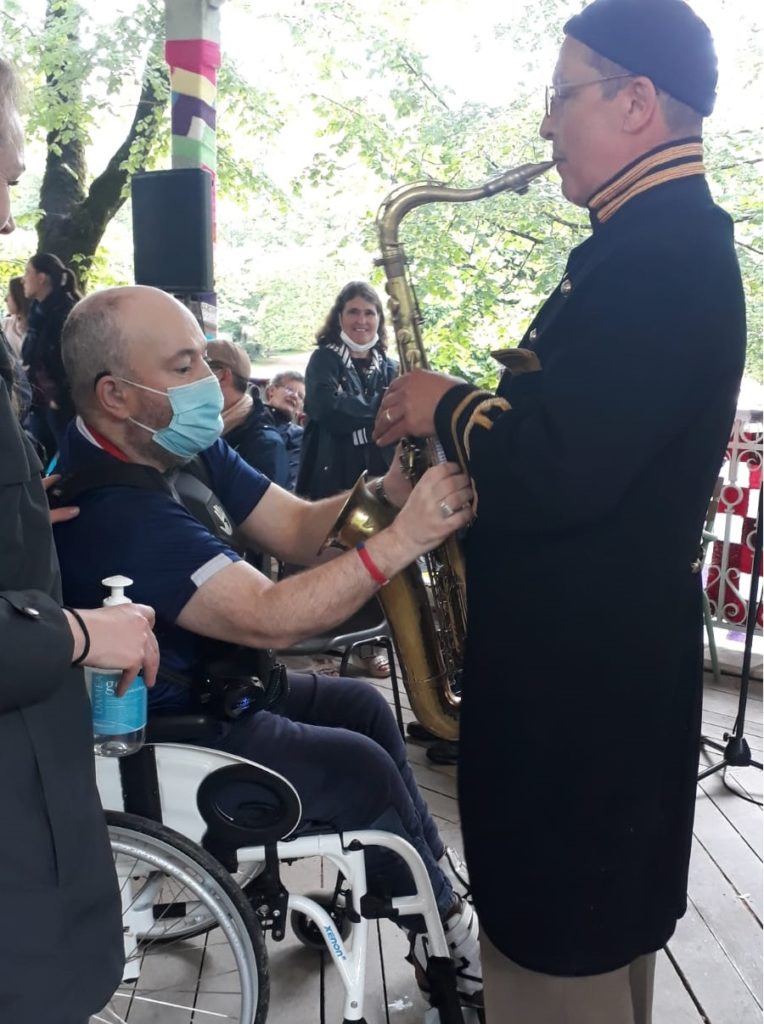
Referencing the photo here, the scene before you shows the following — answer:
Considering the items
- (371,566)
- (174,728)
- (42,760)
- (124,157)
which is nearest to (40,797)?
(42,760)

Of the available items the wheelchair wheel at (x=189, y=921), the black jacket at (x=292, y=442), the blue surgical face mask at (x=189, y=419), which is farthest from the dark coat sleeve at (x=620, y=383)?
the black jacket at (x=292, y=442)

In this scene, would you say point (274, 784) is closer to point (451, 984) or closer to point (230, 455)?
Result: point (451, 984)

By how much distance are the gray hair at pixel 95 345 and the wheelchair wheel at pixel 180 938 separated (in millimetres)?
852

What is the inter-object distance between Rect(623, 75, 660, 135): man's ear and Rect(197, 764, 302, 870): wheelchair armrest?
1.23 metres

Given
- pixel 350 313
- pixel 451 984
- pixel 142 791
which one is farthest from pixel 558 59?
pixel 350 313

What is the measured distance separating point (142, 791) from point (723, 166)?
290 inches

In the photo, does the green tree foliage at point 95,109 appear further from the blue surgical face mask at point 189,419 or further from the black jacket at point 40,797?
the black jacket at point 40,797

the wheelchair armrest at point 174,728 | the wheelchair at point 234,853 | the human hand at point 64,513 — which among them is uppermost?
the human hand at point 64,513

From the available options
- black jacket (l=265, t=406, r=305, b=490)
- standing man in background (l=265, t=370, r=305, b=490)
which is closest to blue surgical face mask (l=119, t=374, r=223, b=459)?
black jacket (l=265, t=406, r=305, b=490)

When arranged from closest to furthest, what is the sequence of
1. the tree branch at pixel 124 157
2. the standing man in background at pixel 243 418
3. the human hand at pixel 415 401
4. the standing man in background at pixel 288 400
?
the human hand at pixel 415 401, the standing man in background at pixel 243 418, the standing man in background at pixel 288 400, the tree branch at pixel 124 157

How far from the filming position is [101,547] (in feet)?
5.52

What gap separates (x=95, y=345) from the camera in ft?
6.03

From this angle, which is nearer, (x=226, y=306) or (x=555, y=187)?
(x=555, y=187)

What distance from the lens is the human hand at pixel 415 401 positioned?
152 centimetres
